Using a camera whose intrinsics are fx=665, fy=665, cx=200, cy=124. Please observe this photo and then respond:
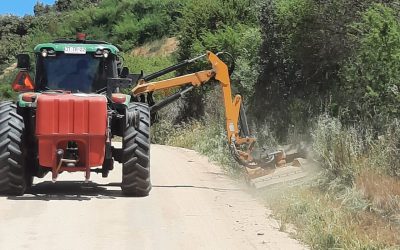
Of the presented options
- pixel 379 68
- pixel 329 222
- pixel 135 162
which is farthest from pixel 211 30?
pixel 329 222

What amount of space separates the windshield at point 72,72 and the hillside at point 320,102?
3.65m

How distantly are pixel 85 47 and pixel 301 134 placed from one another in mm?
5763

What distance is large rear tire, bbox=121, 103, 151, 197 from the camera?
11055 mm

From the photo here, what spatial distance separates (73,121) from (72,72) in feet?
5.85

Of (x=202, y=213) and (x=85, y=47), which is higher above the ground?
(x=85, y=47)

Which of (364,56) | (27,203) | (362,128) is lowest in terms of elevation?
(27,203)

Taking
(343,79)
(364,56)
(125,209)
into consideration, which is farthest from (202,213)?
(343,79)

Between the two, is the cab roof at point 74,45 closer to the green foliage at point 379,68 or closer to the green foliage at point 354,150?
the green foliage at point 354,150

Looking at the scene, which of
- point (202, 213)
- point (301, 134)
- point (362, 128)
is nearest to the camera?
point (202, 213)

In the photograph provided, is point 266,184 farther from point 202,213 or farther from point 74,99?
point 74,99

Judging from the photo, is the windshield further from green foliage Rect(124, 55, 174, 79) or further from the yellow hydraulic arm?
green foliage Rect(124, 55, 174, 79)

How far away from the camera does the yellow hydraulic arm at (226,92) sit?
43.8ft

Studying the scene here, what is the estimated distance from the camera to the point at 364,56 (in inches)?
527

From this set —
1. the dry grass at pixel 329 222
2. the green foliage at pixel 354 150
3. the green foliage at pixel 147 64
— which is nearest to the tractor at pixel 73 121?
the green foliage at pixel 354 150
